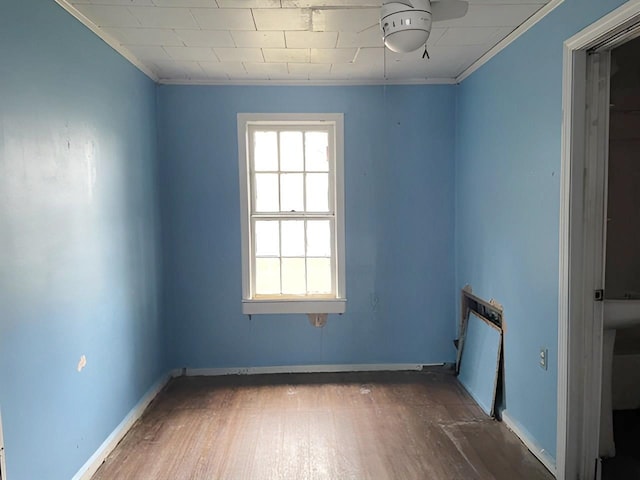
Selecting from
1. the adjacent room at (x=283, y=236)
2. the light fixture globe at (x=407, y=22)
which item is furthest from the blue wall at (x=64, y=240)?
the light fixture globe at (x=407, y=22)

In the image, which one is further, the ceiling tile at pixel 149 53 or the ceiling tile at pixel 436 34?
the ceiling tile at pixel 149 53

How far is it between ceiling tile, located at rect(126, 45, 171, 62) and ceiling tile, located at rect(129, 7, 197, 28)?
42 cm

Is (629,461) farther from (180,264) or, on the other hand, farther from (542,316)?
(180,264)

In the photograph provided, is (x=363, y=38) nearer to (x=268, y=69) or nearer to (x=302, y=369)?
(x=268, y=69)

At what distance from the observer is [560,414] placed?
2.27 m

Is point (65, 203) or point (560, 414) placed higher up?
point (65, 203)

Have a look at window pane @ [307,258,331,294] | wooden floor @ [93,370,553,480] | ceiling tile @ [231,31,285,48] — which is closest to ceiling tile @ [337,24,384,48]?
ceiling tile @ [231,31,285,48]

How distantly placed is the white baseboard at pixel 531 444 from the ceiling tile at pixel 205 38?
297 centimetres

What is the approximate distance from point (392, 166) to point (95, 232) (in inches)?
92.3

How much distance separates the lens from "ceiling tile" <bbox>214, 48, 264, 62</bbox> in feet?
9.60

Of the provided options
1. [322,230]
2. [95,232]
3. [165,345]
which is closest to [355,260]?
[322,230]

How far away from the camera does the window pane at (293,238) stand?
3845 mm

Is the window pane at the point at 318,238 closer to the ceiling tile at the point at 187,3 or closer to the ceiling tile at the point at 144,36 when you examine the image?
the ceiling tile at the point at 144,36

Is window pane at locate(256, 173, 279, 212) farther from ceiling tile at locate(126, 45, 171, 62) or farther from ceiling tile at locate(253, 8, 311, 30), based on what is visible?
ceiling tile at locate(253, 8, 311, 30)
